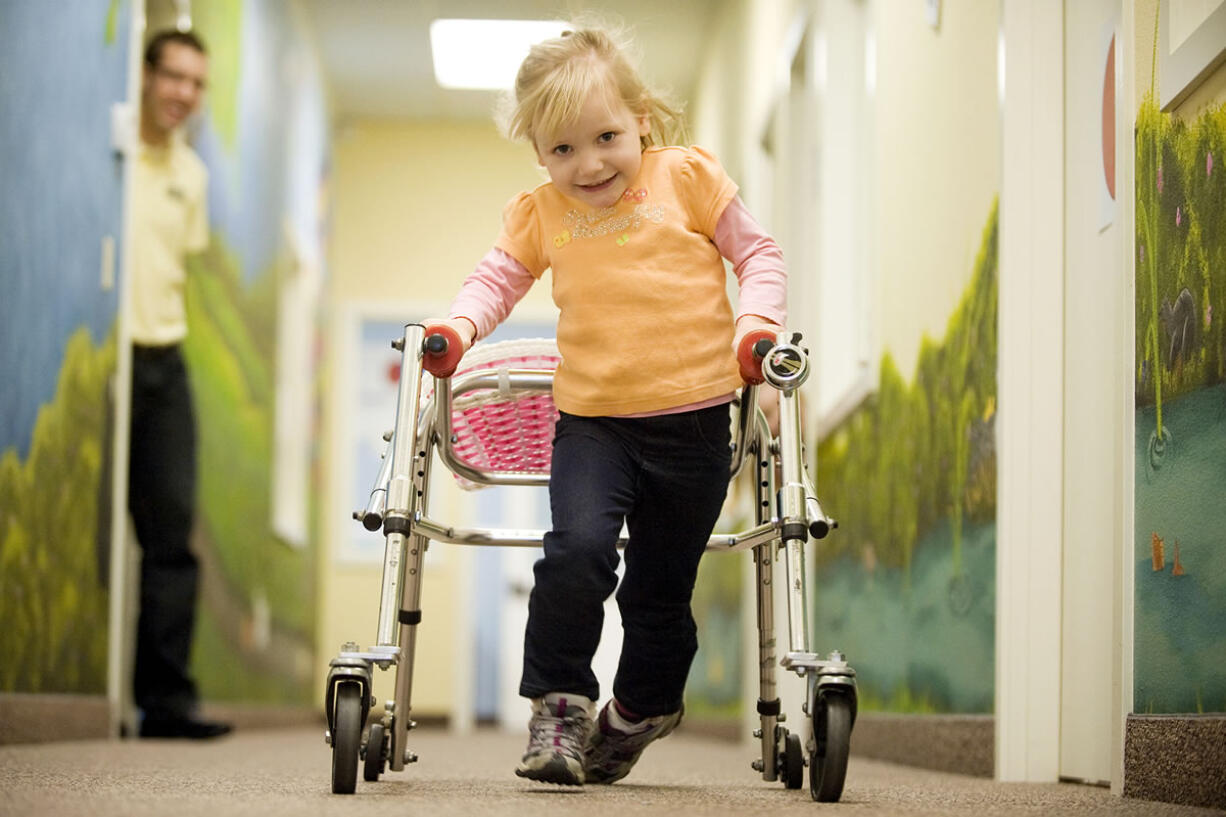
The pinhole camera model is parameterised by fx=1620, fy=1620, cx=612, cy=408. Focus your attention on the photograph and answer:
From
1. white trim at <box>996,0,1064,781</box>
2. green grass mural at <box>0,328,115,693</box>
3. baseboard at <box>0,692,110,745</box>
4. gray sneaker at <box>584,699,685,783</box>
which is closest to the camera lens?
gray sneaker at <box>584,699,685,783</box>

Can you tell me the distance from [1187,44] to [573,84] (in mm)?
770

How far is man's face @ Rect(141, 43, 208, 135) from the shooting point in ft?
14.9

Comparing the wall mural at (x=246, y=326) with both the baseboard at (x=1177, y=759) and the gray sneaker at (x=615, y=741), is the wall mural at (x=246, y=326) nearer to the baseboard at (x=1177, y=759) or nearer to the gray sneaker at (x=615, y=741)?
the gray sneaker at (x=615, y=741)

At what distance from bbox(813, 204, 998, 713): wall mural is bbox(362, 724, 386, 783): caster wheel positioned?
1.23 metres

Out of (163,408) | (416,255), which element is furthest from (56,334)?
(416,255)

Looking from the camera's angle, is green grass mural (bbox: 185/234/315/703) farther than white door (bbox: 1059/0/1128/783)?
Yes

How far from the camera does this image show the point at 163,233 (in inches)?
183

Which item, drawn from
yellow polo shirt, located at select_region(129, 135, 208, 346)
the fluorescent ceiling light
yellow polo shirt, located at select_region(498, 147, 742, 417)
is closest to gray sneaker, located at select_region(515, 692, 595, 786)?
yellow polo shirt, located at select_region(498, 147, 742, 417)

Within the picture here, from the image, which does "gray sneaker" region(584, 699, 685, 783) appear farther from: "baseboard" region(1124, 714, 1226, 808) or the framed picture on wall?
the framed picture on wall

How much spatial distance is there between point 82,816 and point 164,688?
2.78 metres

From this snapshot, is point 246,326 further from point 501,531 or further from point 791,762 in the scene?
point 791,762

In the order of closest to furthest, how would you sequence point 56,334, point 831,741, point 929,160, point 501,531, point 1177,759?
point 831,741 < point 1177,759 < point 501,531 < point 929,160 < point 56,334

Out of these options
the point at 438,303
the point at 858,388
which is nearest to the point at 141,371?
the point at 858,388

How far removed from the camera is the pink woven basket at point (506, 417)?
2.33 m
